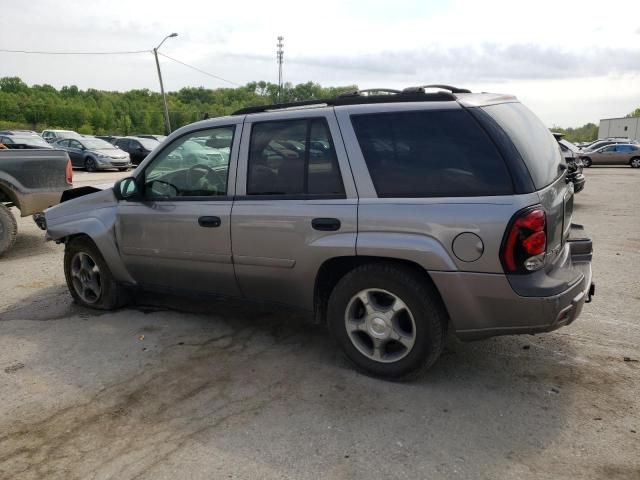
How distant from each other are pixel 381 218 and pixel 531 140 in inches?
43.0

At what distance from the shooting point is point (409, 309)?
132 inches

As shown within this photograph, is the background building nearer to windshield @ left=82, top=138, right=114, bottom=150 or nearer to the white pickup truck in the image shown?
windshield @ left=82, top=138, right=114, bottom=150

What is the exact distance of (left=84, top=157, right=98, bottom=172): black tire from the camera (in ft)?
76.0

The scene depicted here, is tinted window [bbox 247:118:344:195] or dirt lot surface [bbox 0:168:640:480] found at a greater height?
tinted window [bbox 247:118:344:195]

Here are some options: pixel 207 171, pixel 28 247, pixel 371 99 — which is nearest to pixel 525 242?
pixel 371 99

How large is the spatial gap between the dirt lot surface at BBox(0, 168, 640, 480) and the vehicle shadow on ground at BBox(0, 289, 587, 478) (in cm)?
1

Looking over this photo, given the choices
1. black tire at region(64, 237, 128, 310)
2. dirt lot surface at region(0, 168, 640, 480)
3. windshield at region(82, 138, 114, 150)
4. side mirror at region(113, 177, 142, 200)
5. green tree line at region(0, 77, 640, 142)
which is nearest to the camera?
dirt lot surface at region(0, 168, 640, 480)

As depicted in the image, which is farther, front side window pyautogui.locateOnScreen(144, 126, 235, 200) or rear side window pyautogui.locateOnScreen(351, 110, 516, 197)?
front side window pyautogui.locateOnScreen(144, 126, 235, 200)

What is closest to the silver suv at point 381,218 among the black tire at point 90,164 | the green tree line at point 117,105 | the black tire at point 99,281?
the black tire at point 99,281

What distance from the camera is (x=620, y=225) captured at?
→ 930cm

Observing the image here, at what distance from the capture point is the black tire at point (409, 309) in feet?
10.8

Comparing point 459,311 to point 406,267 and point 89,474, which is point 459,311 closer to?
point 406,267

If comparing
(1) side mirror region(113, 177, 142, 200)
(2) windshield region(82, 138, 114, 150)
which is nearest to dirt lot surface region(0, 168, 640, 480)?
(1) side mirror region(113, 177, 142, 200)

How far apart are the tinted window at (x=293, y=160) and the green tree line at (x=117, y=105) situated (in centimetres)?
6745
